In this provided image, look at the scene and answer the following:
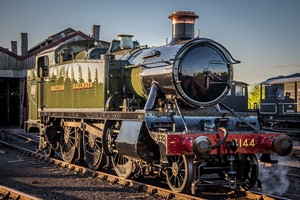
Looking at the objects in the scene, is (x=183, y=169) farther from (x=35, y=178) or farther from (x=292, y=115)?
(x=292, y=115)

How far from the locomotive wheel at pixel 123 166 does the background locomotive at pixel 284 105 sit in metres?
14.4

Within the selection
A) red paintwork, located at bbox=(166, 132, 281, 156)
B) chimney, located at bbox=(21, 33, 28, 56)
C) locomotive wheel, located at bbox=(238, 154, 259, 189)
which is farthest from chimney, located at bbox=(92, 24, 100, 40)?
red paintwork, located at bbox=(166, 132, 281, 156)

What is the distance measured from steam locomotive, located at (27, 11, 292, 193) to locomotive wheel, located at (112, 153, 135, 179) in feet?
0.07

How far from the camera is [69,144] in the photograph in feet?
41.2

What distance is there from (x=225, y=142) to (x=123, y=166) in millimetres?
2858

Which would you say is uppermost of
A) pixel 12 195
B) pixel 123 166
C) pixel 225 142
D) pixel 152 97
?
pixel 152 97

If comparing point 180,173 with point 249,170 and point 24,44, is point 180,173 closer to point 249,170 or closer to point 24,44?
point 249,170

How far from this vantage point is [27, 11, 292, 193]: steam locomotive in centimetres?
808

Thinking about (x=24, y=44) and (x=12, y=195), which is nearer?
(x=12, y=195)

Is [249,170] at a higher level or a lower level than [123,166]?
higher

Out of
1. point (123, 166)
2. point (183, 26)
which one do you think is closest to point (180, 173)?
point (123, 166)

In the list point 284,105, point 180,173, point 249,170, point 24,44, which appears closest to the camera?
point 180,173

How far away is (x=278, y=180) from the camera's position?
1048 centimetres

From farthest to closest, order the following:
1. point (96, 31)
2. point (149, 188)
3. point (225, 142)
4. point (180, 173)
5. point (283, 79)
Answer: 1. point (96, 31)
2. point (283, 79)
3. point (149, 188)
4. point (180, 173)
5. point (225, 142)
